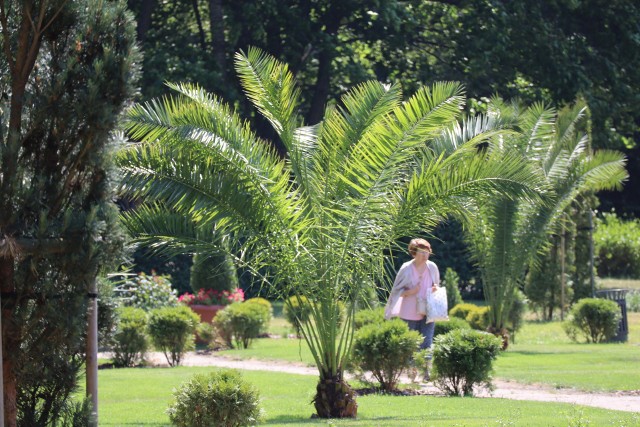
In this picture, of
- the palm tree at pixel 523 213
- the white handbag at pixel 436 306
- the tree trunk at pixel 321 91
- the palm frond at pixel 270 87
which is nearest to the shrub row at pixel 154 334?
the white handbag at pixel 436 306

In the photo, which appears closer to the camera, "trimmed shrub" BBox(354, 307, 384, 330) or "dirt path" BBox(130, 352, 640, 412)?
"dirt path" BBox(130, 352, 640, 412)

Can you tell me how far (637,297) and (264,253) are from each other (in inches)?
728

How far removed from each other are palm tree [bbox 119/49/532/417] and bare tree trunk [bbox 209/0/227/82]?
14.4 m

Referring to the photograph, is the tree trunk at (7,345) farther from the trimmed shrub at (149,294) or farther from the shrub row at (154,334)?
the trimmed shrub at (149,294)

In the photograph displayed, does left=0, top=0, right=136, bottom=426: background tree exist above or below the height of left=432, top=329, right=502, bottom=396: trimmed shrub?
above

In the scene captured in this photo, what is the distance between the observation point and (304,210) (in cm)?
1052

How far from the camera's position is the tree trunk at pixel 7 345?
22.0 feet

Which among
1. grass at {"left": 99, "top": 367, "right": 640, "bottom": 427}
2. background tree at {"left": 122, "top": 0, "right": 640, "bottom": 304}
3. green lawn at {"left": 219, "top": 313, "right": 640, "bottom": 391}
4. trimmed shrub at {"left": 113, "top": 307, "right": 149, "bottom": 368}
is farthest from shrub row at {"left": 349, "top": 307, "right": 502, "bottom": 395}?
background tree at {"left": 122, "top": 0, "right": 640, "bottom": 304}

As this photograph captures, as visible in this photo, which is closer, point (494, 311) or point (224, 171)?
point (224, 171)

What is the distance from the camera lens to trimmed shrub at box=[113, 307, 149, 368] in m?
15.1

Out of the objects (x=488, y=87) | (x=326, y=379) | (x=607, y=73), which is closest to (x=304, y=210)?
(x=326, y=379)

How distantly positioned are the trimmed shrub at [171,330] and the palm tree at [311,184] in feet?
16.4

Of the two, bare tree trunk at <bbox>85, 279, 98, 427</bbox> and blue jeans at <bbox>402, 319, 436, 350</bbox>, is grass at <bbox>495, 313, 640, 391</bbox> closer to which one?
blue jeans at <bbox>402, 319, 436, 350</bbox>

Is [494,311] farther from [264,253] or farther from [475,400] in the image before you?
[264,253]
